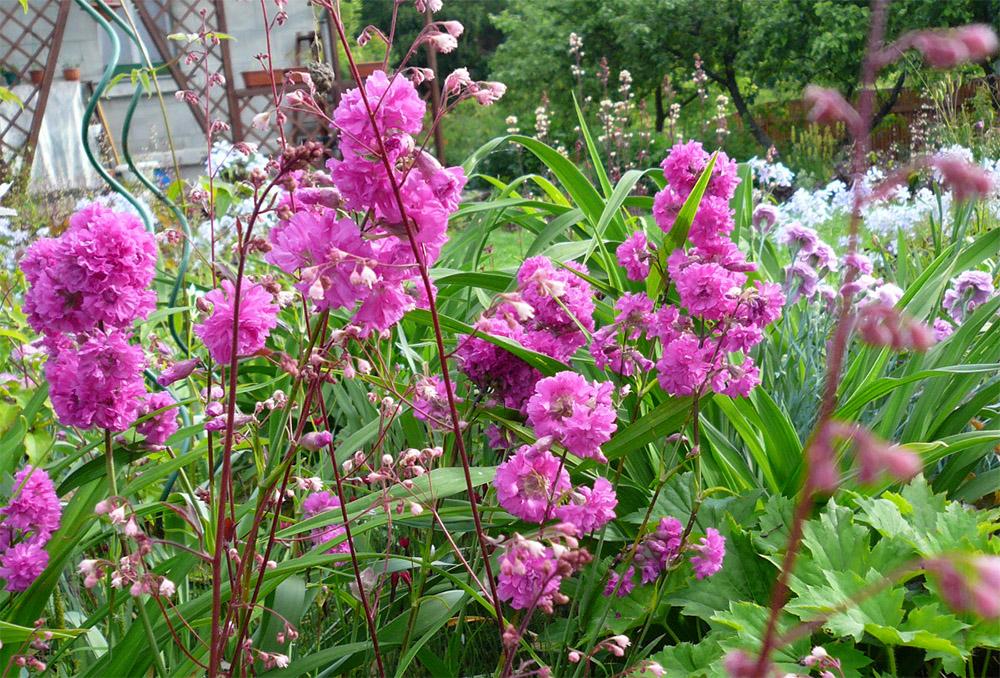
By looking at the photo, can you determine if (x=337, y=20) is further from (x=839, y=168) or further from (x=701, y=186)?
(x=839, y=168)

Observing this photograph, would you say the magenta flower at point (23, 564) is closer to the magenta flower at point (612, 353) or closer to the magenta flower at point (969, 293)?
the magenta flower at point (612, 353)

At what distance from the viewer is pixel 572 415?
3.52ft

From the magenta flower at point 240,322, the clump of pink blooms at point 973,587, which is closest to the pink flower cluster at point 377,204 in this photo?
the magenta flower at point 240,322

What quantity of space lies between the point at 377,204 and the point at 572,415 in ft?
1.16

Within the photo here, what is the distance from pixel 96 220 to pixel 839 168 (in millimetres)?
10456

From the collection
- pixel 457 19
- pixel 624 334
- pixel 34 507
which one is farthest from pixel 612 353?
pixel 457 19

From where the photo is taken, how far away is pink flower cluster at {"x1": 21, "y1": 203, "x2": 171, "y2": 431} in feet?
3.58

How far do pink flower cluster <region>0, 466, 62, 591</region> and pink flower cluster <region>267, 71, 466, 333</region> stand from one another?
677mm

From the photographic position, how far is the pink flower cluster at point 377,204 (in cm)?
86

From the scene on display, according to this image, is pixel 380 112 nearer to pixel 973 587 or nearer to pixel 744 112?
pixel 973 587

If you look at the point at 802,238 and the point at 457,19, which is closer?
the point at 802,238

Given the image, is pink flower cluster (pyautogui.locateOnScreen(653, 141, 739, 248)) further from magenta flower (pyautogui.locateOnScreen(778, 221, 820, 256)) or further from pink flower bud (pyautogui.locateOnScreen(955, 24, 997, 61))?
pink flower bud (pyautogui.locateOnScreen(955, 24, 997, 61))

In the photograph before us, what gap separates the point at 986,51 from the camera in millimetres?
383

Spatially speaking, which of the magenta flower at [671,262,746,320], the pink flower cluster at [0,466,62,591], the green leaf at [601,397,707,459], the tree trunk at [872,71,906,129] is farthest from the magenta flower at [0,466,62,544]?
the tree trunk at [872,71,906,129]
